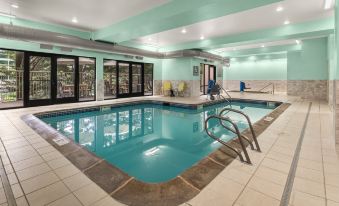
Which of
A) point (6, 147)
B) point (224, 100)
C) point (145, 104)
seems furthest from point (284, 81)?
point (6, 147)

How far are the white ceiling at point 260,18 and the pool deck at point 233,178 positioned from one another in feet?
11.1

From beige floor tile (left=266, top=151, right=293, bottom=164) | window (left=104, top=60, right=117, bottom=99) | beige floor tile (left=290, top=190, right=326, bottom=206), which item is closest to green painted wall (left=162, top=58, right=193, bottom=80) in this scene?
window (left=104, top=60, right=117, bottom=99)

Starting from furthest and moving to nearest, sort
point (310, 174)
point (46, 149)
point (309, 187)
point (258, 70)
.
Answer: point (258, 70)
point (46, 149)
point (310, 174)
point (309, 187)

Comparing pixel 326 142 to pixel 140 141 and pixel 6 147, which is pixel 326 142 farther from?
pixel 6 147

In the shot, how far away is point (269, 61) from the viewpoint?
1362 cm

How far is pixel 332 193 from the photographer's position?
1.60 m

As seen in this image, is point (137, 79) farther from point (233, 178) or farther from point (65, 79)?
point (233, 178)

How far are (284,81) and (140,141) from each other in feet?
42.7

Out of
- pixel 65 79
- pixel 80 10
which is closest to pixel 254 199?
pixel 80 10

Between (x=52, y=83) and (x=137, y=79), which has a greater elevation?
(x=137, y=79)

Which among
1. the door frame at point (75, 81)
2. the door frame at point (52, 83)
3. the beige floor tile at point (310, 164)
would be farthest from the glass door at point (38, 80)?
the beige floor tile at point (310, 164)

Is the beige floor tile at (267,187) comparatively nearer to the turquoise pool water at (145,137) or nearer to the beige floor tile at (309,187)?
the beige floor tile at (309,187)

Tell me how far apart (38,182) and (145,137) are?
8.21ft

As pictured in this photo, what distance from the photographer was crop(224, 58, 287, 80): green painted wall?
13277mm
